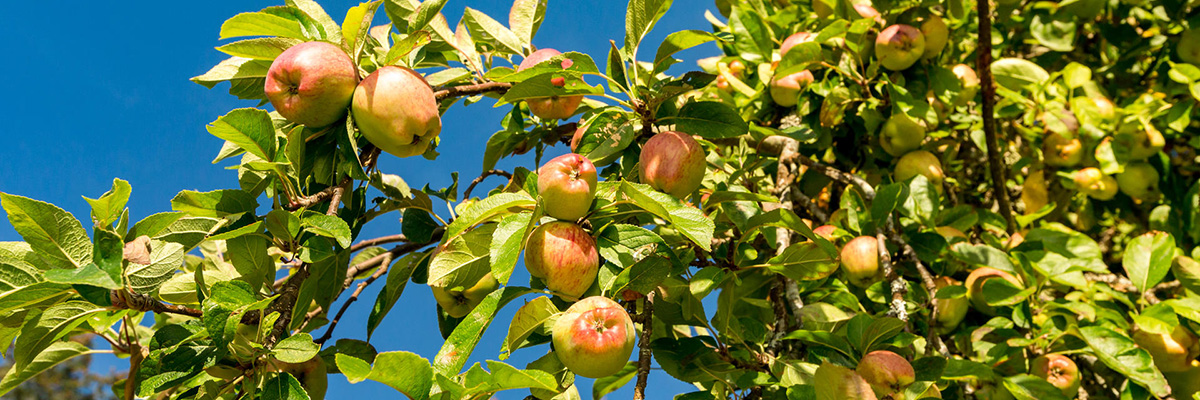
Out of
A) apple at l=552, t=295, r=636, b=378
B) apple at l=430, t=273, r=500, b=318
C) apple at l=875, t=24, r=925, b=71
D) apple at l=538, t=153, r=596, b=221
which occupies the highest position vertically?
apple at l=875, t=24, r=925, b=71

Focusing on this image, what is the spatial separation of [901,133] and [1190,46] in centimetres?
116

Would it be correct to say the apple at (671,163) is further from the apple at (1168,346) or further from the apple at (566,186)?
the apple at (1168,346)

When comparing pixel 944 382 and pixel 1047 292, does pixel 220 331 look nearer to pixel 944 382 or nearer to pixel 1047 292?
pixel 944 382

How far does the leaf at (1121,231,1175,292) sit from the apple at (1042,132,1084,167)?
602mm

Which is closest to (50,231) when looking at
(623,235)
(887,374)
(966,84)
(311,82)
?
(311,82)

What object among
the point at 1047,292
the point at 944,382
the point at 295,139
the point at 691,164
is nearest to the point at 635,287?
the point at 691,164

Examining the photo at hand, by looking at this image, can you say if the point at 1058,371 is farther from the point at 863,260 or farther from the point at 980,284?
the point at 863,260

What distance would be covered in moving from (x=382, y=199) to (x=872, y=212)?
1.10 m

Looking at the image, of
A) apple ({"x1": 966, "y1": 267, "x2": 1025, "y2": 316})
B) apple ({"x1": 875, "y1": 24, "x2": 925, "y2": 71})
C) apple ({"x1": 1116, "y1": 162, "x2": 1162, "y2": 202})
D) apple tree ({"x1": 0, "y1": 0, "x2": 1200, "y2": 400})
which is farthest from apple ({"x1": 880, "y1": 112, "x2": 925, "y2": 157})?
apple ({"x1": 1116, "y1": 162, "x2": 1162, "y2": 202})

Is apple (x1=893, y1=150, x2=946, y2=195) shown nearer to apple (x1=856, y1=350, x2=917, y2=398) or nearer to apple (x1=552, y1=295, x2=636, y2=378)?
apple (x1=856, y1=350, x2=917, y2=398)

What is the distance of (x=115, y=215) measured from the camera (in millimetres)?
954

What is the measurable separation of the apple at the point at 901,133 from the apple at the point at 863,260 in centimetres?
52

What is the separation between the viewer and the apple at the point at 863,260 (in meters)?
1.67

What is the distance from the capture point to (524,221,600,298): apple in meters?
1.02
